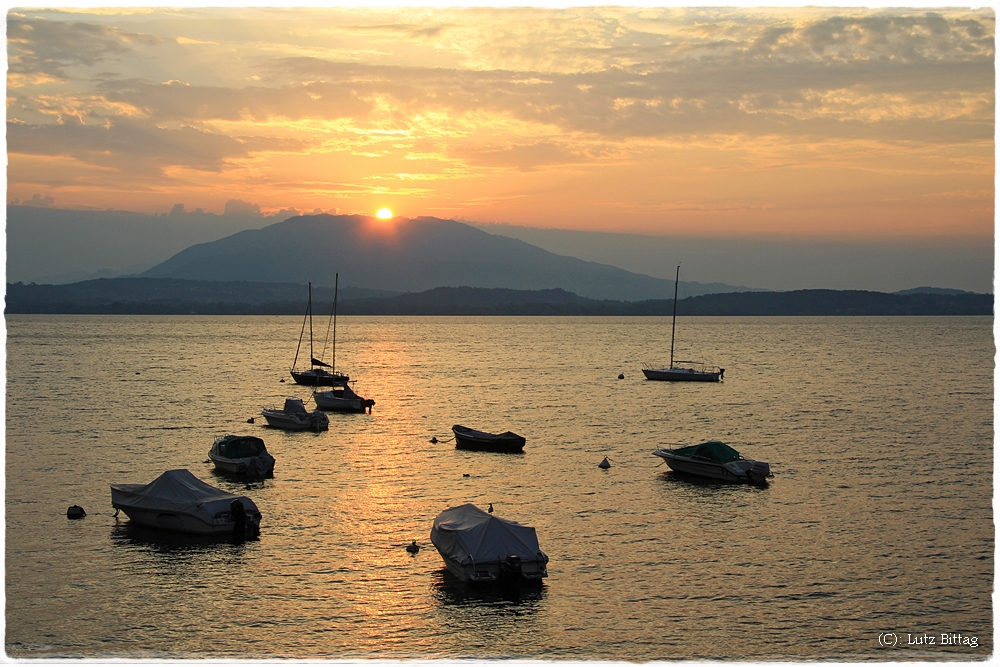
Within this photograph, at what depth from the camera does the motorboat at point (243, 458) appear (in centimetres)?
5622

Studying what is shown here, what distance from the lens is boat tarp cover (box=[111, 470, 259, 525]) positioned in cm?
4224

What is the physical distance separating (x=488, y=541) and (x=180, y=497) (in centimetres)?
1658

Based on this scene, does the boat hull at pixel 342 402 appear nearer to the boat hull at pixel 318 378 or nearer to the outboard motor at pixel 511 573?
the boat hull at pixel 318 378

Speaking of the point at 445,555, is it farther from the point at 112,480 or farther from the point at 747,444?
the point at 747,444

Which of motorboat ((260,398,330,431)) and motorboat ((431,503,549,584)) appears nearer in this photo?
motorboat ((431,503,549,584))

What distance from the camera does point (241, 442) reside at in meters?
57.8

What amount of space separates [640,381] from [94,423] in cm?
8177

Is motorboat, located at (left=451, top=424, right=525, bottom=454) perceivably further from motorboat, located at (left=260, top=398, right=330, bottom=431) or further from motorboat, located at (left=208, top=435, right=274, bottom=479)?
motorboat, located at (left=208, top=435, right=274, bottom=479)

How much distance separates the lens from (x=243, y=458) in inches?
2235

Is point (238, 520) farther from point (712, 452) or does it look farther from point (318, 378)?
point (318, 378)

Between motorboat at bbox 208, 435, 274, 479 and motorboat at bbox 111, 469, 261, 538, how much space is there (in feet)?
36.2

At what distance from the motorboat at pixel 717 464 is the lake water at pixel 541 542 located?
1264 millimetres

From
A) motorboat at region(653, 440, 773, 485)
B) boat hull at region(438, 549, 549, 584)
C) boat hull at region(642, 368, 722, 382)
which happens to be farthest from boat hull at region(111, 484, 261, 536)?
boat hull at region(642, 368, 722, 382)

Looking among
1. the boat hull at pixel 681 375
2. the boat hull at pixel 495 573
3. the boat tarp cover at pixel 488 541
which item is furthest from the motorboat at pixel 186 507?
the boat hull at pixel 681 375
